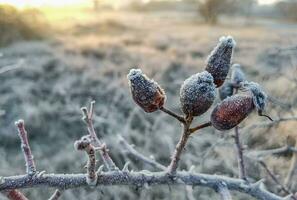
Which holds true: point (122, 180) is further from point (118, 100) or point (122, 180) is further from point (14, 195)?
point (118, 100)

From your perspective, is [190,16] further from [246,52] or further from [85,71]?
[85,71]

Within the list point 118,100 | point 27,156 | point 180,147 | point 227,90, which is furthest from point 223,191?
point 118,100

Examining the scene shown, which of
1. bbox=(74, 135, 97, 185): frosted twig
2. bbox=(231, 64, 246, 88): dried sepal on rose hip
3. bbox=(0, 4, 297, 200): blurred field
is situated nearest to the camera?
bbox=(74, 135, 97, 185): frosted twig

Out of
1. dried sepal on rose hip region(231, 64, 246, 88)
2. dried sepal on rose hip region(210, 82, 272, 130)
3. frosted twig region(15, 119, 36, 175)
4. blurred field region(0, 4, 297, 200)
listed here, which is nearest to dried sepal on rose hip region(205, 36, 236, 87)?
dried sepal on rose hip region(210, 82, 272, 130)

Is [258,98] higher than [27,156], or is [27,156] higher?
[258,98]

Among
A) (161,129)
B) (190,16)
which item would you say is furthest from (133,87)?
(190,16)

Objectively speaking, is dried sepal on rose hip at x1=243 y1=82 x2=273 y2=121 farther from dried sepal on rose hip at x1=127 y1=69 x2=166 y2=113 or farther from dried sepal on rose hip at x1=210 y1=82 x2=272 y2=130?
dried sepal on rose hip at x1=127 y1=69 x2=166 y2=113
